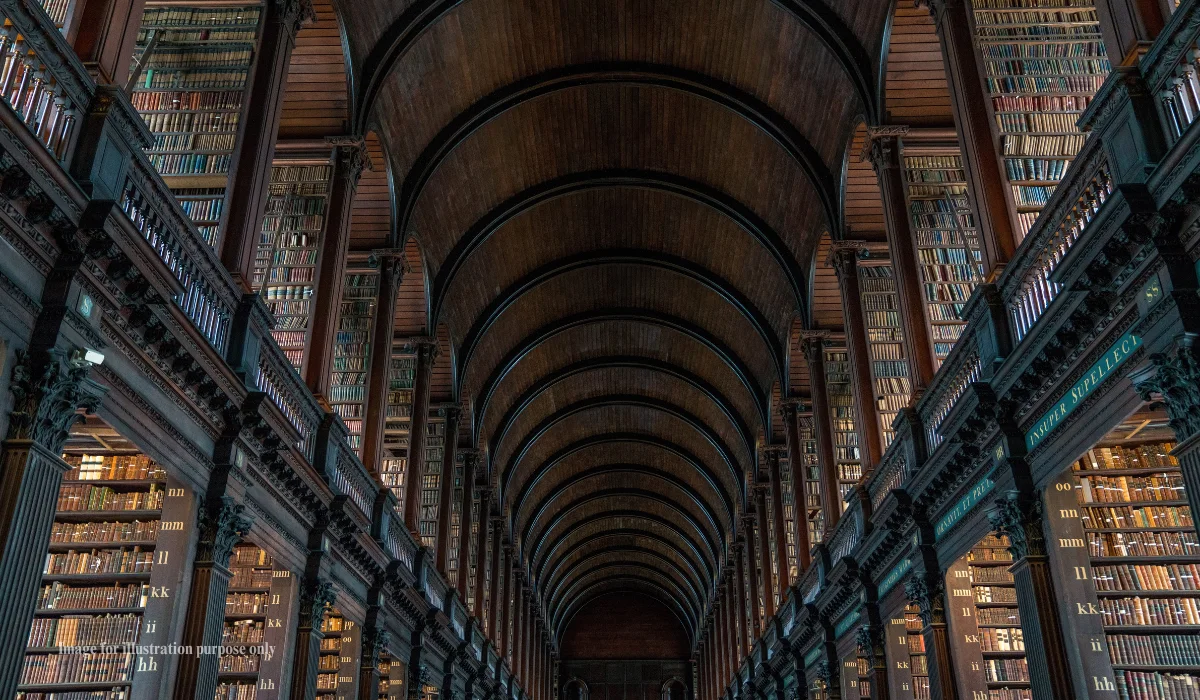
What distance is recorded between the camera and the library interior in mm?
6234

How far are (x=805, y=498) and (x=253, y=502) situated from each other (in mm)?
12803

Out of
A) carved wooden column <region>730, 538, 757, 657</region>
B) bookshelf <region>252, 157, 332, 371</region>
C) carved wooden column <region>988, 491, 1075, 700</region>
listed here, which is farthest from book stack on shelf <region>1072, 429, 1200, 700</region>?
carved wooden column <region>730, 538, 757, 657</region>

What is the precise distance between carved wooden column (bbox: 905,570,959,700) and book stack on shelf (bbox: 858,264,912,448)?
338cm

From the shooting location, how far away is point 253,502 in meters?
9.17

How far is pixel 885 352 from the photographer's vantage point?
14734 mm

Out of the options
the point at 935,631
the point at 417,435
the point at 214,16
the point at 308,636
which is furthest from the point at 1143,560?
the point at 417,435

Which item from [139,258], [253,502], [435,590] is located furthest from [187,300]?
[435,590]

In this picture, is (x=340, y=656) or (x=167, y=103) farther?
(x=340, y=656)

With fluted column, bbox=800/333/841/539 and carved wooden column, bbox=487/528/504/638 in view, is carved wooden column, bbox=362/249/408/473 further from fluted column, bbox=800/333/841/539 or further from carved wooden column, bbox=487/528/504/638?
carved wooden column, bbox=487/528/504/638

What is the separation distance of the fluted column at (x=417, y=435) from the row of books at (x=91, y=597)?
25.2 ft

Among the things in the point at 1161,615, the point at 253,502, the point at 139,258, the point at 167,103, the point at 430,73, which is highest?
the point at 430,73

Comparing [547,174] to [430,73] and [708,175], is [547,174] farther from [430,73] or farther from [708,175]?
[430,73]


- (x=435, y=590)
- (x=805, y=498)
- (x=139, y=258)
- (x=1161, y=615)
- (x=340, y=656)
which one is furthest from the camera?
(x=805, y=498)

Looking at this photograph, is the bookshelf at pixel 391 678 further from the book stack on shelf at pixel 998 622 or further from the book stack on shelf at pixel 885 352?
the book stack on shelf at pixel 998 622
